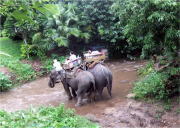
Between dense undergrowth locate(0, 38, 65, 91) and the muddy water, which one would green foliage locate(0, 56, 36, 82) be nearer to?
dense undergrowth locate(0, 38, 65, 91)

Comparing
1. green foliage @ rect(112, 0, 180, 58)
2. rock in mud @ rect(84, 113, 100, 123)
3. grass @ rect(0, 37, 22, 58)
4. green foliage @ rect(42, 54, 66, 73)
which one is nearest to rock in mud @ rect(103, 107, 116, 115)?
rock in mud @ rect(84, 113, 100, 123)

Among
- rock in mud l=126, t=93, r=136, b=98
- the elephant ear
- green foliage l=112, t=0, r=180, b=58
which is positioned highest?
green foliage l=112, t=0, r=180, b=58

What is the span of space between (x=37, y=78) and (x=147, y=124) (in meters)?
6.13

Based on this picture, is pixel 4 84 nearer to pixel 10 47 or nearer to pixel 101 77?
pixel 101 77

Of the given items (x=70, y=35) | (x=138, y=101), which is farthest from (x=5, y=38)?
(x=138, y=101)

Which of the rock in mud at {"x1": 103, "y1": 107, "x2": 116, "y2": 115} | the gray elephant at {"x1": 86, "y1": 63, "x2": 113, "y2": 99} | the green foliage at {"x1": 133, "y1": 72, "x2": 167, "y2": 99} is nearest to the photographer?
the rock in mud at {"x1": 103, "y1": 107, "x2": 116, "y2": 115}

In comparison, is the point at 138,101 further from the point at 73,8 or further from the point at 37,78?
the point at 73,8

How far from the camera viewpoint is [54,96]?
7.82 m

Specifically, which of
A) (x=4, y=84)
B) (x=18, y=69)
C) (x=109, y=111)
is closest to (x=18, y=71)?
(x=18, y=69)

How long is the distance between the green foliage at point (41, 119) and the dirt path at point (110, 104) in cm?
70

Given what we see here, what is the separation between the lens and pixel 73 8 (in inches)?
492

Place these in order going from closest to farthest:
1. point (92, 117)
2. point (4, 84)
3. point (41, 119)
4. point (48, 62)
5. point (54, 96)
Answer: point (41, 119), point (92, 117), point (54, 96), point (4, 84), point (48, 62)

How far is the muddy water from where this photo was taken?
662cm

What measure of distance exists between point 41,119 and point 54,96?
4308mm
